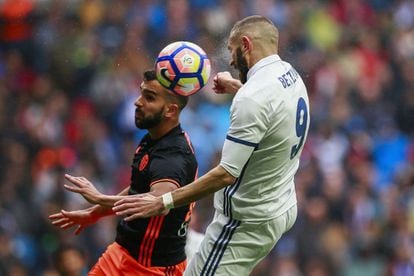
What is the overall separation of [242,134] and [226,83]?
1171 millimetres

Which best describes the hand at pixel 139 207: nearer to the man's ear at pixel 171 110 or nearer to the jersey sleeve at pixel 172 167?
the jersey sleeve at pixel 172 167

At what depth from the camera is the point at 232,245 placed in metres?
8.56

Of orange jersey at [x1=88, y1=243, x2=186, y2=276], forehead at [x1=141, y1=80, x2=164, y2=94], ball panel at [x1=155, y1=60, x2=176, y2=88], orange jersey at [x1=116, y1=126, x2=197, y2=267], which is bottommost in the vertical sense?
orange jersey at [x1=88, y1=243, x2=186, y2=276]

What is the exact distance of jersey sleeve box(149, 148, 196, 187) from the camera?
27.2 ft

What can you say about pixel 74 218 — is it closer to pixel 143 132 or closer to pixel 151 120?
pixel 151 120

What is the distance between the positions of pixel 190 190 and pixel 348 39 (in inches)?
443

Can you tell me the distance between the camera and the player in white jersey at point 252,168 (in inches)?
317

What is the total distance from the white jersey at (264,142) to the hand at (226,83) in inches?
25.4

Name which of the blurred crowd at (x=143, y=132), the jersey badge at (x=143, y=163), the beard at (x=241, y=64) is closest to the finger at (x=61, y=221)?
the jersey badge at (x=143, y=163)

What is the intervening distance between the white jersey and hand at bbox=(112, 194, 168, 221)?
1.58ft

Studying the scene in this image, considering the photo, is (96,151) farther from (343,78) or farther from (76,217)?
(76,217)

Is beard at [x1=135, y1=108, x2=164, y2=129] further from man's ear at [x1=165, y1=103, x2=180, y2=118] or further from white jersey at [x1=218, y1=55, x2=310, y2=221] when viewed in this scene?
white jersey at [x1=218, y1=55, x2=310, y2=221]

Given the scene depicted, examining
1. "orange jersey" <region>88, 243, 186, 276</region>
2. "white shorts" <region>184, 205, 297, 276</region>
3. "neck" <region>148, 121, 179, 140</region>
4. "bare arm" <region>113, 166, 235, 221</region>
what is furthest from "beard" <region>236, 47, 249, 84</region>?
"orange jersey" <region>88, 243, 186, 276</region>

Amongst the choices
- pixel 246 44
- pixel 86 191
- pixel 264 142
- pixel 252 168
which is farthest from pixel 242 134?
pixel 86 191
